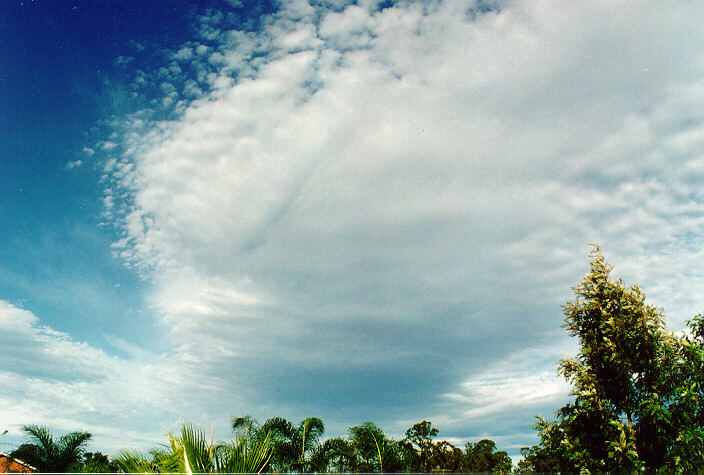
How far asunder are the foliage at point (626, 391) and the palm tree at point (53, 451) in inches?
1135

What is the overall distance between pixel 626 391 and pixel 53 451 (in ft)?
110

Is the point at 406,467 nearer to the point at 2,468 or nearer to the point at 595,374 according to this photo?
the point at 595,374

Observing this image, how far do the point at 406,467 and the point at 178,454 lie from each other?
24.3 metres

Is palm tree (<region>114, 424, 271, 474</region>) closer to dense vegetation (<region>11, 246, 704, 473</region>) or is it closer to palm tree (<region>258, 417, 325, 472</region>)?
dense vegetation (<region>11, 246, 704, 473</region>)

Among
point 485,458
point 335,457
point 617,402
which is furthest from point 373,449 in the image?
point 485,458

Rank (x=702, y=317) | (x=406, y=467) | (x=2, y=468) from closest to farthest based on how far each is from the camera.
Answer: (x=702, y=317)
(x=406, y=467)
(x=2, y=468)

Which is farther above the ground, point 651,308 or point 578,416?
point 651,308

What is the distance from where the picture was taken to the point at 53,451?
2695 centimetres

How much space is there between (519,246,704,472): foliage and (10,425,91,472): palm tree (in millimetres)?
28840

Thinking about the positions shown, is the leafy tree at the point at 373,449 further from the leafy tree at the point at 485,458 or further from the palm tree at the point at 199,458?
the leafy tree at the point at 485,458

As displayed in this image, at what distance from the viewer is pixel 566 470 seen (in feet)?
72.6

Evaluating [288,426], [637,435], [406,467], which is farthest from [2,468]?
[637,435]

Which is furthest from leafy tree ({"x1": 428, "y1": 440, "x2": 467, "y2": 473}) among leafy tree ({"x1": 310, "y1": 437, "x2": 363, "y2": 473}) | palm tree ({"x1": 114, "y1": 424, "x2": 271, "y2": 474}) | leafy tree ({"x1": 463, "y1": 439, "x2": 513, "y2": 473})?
palm tree ({"x1": 114, "y1": 424, "x2": 271, "y2": 474})

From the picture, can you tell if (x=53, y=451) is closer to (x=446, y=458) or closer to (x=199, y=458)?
(x=199, y=458)
